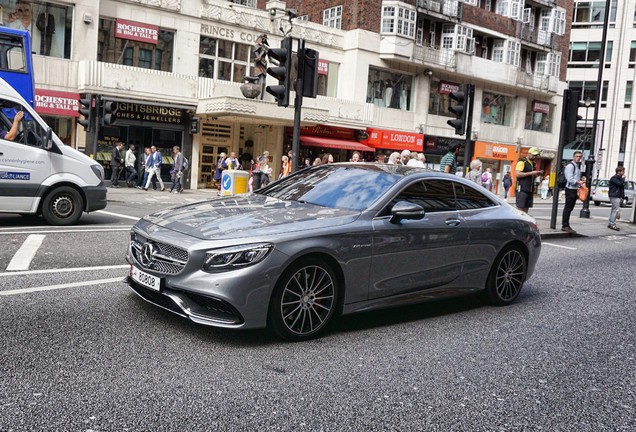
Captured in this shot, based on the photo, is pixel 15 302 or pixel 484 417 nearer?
pixel 484 417

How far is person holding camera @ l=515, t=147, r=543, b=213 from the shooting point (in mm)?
13266

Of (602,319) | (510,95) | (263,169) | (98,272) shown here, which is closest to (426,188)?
(602,319)

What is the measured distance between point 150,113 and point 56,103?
3.91 meters

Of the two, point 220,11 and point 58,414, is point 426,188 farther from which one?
point 220,11

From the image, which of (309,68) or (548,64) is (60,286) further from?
(548,64)

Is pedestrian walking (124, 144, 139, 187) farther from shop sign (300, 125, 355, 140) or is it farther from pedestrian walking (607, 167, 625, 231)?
pedestrian walking (607, 167, 625, 231)

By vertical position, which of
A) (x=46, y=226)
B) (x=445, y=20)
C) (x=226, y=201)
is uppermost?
(x=445, y=20)

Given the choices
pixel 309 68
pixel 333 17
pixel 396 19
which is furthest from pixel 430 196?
pixel 333 17

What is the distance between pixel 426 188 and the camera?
250 inches

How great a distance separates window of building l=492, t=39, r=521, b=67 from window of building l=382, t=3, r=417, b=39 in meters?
8.76

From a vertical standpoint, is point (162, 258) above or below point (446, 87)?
below

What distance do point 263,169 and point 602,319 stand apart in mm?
17316

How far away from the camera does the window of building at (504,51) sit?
4200 centimetres

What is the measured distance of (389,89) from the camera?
36.8 m
